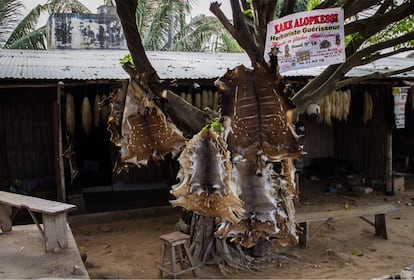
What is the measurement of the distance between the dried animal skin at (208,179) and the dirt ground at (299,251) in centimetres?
354

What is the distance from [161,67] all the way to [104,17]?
16.4ft

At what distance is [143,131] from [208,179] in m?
0.88

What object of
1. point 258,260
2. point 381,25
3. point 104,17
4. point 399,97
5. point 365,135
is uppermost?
point 104,17

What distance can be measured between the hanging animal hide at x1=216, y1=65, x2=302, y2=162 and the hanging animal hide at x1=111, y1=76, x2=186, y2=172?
57cm

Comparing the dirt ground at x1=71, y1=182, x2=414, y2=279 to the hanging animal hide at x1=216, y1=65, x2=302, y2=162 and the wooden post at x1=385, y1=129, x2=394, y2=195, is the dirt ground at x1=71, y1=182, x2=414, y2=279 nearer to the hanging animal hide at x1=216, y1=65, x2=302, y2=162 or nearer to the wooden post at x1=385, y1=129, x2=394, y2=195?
the wooden post at x1=385, y1=129, x2=394, y2=195

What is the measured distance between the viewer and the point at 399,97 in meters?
9.72

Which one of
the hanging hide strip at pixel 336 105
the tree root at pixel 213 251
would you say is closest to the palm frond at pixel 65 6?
the hanging hide strip at pixel 336 105

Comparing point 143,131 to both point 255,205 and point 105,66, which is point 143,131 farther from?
point 105,66

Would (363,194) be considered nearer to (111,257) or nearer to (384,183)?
(384,183)

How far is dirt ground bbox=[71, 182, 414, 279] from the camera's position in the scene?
5.45 m

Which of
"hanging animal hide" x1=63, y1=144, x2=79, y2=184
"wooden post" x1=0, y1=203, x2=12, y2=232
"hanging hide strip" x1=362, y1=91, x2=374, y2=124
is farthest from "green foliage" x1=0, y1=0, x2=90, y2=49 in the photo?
"hanging hide strip" x1=362, y1=91, x2=374, y2=124

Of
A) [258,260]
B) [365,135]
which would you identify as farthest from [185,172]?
[365,135]

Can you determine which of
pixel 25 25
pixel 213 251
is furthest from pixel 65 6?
pixel 213 251

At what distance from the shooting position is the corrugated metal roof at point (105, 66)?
688cm
